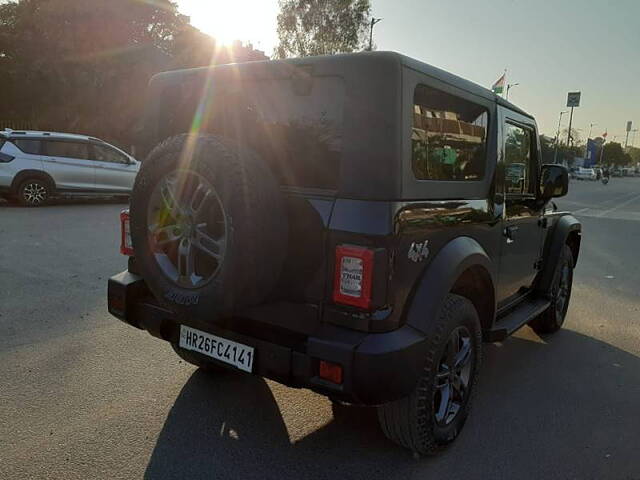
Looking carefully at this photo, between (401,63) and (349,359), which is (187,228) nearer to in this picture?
(349,359)

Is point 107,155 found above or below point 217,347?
above

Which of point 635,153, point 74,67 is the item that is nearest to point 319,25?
point 74,67

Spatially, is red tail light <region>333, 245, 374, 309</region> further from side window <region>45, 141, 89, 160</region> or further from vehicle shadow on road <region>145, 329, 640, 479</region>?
side window <region>45, 141, 89, 160</region>

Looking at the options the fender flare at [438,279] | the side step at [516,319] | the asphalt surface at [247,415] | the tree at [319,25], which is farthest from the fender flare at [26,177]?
the tree at [319,25]

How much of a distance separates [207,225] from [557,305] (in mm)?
3588

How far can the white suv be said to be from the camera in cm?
1085

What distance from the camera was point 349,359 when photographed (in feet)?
6.95

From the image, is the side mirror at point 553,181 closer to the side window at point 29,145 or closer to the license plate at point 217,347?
the license plate at point 217,347

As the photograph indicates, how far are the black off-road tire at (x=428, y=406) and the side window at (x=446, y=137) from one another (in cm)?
70

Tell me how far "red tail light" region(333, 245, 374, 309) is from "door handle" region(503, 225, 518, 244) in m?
1.52

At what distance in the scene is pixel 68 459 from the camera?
2449mm

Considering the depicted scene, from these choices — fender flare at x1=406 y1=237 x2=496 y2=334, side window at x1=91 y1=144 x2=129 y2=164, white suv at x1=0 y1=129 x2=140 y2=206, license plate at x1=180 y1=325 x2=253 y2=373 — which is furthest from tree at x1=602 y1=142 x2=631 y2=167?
license plate at x1=180 y1=325 x2=253 y2=373

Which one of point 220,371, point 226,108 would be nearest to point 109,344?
point 220,371

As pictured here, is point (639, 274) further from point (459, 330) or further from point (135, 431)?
point (135, 431)
